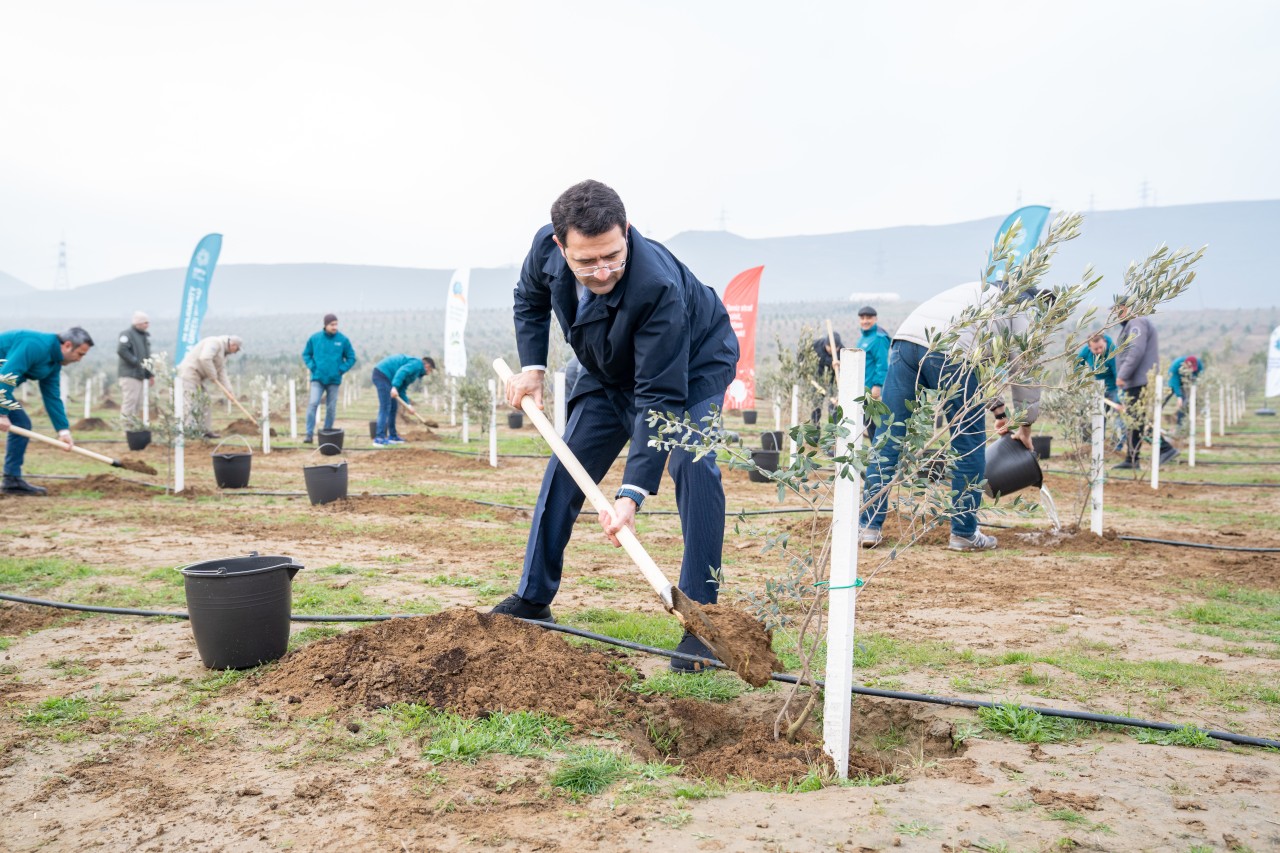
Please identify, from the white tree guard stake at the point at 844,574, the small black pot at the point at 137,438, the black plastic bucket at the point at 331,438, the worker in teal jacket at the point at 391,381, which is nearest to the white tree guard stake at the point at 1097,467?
the white tree guard stake at the point at 844,574

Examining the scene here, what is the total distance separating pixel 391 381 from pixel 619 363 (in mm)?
12569

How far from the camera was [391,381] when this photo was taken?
50.8ft

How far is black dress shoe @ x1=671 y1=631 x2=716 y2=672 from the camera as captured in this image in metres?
3.62

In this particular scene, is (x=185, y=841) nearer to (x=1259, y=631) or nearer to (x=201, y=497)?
(x=1259, y=631)

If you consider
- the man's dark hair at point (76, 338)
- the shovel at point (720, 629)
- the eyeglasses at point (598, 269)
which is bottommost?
the shovel at point (720, 629)

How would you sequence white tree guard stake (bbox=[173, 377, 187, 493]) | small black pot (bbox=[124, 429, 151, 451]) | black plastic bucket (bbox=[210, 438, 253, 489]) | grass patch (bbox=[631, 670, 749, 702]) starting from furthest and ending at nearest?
small black pot (bbox=[124, 429, 151, 451])
black plastic bucket (bbox=[210, 438, 253, 489])
white tree guard stake (bbox=[173, 377, 187, 493])
grass patch (bbox=[631, 670, 749, 702])

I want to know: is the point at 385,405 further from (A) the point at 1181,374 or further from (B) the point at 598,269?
(A) the point at 1181,374

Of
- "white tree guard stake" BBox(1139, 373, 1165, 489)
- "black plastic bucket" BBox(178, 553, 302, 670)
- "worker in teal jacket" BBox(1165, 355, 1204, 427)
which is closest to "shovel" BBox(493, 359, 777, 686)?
"black plastic bucket" BBox(178, 553, 302, 670)

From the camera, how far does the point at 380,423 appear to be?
607 inches

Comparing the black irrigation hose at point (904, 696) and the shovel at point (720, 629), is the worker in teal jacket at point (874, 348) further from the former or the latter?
the shovel at point (720, 629)

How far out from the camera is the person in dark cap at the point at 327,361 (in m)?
13.9

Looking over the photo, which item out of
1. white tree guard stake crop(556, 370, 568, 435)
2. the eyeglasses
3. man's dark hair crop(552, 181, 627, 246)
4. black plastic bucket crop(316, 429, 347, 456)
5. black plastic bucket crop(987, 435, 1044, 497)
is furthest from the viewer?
black plastic bucket crop(316, 429, 347, 456)

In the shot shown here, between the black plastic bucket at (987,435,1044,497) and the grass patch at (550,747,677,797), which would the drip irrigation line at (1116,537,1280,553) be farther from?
the grass patch at (550,747,677,797)

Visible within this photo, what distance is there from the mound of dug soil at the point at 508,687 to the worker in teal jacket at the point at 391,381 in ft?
38.8
